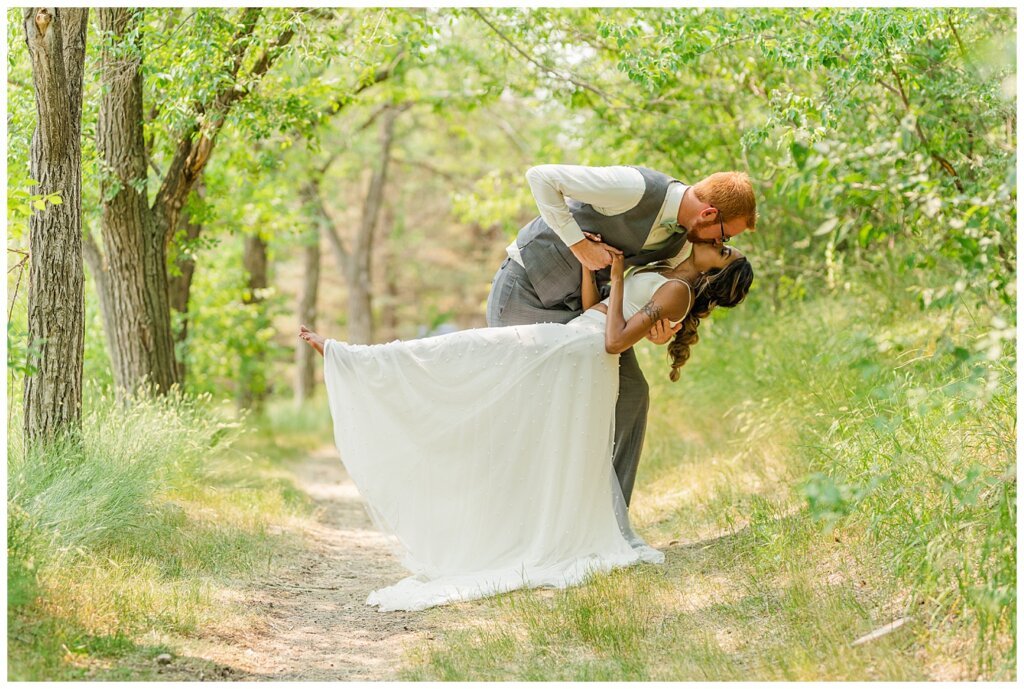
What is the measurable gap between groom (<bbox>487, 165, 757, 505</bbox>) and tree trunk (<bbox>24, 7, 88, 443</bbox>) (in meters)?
2.15

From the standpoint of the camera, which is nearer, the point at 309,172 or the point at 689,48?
the point at 689,48

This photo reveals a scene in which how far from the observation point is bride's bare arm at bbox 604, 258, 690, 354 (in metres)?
5.00

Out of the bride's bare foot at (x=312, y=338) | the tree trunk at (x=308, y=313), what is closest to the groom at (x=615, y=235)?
the bride's bare foot at (x=312, y=338)

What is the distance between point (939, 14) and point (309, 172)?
33.3 ft

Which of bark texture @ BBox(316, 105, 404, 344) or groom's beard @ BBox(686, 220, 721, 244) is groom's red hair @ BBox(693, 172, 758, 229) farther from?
bark texture @ BBox(316, 105, 404, 344)

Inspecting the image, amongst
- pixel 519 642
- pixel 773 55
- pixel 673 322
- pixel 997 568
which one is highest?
pixel 773 55

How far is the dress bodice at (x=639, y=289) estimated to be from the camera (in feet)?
16.9

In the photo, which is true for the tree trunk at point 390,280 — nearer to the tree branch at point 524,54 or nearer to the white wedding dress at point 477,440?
the tree branch at point 524,54

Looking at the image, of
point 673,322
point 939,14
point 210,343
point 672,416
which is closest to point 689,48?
point 939,14

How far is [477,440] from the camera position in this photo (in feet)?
16.8

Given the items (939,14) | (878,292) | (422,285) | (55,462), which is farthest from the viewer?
(422,285)

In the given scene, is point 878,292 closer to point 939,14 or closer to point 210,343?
point 939,14

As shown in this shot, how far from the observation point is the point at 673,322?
510 cm

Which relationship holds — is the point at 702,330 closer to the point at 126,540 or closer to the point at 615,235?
the point at 615,235
